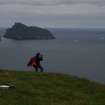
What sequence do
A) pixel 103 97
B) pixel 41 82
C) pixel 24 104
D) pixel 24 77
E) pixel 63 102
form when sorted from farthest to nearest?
pixel 24 77, pixel 41 82, pixel 103 97, pixel 63 102, pixel 24 104

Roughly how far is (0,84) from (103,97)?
4.54 metres

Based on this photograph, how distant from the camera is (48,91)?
16516 millimetres

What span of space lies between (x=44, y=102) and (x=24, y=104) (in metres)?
0.94

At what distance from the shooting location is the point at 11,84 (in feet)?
56.5

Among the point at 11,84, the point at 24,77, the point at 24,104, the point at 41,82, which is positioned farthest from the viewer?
the point at 24,77

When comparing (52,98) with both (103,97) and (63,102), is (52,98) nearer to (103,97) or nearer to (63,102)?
(63,102)

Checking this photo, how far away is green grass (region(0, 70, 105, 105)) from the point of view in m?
14.8

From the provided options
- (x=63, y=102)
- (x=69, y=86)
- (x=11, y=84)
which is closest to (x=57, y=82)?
(x=69, y=86)

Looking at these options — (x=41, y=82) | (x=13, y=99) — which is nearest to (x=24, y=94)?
(x=13, y=99)

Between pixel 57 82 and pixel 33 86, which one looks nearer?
pixel 33 86

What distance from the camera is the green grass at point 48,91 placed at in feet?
48.4

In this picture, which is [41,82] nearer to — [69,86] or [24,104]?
[69,86]

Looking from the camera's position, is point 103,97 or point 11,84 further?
point 11,84

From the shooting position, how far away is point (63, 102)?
48.7ft
